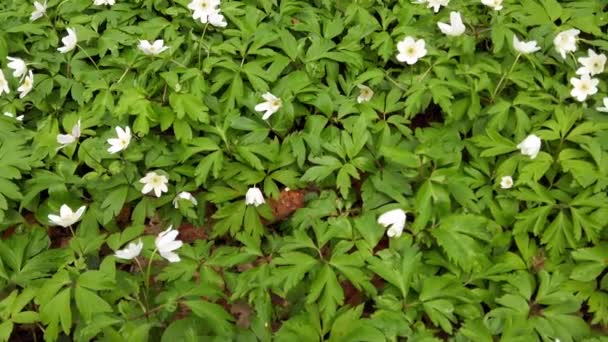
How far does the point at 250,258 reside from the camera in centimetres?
319

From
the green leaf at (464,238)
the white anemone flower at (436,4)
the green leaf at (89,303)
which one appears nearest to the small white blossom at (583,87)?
the white anemone flower at (436,4)

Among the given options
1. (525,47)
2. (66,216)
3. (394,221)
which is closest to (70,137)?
(66,216)

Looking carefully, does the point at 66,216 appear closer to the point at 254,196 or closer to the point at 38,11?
the point at 254,196

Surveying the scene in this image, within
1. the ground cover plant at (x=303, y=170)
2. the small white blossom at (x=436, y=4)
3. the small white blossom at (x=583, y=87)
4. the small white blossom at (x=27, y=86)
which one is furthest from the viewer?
the small white blossom at (x=436, y=4)

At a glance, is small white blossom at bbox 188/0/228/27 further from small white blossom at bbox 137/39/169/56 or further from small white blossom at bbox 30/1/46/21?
small white blossom at bbox 30/1/46/21

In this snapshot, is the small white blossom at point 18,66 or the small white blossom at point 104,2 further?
the small white blossom at point 104,2

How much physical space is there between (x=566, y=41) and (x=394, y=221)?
5.58ft

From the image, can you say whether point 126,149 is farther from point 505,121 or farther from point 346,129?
point 505,121

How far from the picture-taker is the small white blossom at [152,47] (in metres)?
3.80

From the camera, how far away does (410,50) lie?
12.6ft

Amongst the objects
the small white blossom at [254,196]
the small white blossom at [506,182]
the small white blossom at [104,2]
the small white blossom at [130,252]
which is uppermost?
the small white blossom at [104,2]

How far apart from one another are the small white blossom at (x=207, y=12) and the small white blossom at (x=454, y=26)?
1.41 metres

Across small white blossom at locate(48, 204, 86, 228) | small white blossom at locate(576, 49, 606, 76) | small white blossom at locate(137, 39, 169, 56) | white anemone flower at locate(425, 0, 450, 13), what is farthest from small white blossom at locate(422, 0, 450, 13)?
small white blossom at locate(48, 204, 86, 228)

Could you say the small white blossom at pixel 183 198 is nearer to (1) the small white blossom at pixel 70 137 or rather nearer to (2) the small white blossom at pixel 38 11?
(1) the small white blossom at pixel 70 137
